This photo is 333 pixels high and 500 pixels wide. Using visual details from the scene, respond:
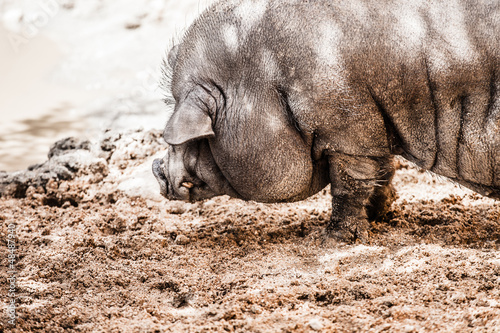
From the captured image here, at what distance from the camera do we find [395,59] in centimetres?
354

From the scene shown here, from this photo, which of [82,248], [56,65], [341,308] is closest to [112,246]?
[82,248]

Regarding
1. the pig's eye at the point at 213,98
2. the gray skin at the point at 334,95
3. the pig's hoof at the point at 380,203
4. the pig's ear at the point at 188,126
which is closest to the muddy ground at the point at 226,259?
the pig's hoof at the point at 380,203

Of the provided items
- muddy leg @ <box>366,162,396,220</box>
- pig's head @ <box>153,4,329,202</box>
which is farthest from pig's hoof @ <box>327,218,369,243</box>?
pig's head @ <box>153,4,329,202</box>

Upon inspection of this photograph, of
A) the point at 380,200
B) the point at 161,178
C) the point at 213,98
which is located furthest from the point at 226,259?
the point at 380,200

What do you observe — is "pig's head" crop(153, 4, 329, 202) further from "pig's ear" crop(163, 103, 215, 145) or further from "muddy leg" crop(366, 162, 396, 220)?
"muddy leg" crop(366, 162, 396, 220)

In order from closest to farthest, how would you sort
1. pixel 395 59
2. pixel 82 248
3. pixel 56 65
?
pixel 395 59, pixel 82 248, pixel 56 65

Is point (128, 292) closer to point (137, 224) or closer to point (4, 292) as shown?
point (4, 292)

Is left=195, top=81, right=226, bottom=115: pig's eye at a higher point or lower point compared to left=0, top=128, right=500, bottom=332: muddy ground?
higher

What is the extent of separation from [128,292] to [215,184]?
0.98 meters

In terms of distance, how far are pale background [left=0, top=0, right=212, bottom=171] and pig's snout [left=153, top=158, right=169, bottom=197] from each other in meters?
2.07

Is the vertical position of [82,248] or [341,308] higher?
[82,248]

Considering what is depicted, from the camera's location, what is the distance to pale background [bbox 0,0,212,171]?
720 cm

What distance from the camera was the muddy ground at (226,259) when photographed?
126 inches

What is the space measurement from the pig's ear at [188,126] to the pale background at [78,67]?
2.67 metres
